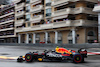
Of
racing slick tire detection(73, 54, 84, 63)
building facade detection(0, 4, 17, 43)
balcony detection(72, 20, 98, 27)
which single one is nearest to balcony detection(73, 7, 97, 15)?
balcony detection(72, 20, 98, 27)

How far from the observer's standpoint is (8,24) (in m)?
69.8

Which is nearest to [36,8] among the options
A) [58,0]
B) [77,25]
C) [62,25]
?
[58,0]

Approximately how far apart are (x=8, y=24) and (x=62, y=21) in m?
37.3

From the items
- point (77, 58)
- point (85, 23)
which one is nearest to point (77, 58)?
point (77, 58)

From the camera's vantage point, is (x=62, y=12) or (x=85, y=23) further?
(x=62, y=12)

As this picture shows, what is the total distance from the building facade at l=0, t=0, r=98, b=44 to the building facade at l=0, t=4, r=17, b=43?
1217 centimetres

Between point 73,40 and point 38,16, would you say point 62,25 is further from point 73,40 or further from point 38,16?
point 38,16

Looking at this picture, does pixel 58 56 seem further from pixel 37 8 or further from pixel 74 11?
pixel 37 8

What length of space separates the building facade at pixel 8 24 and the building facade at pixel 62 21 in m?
12.2

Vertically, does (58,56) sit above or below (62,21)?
below

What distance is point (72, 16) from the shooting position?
3944cm

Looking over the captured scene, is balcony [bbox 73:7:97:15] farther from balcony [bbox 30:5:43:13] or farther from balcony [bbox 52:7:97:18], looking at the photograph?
balcony [bbox 30:5:43:13]

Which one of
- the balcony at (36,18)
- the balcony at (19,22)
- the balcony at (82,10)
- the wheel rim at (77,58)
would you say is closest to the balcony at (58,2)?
the balcony at (82,10)

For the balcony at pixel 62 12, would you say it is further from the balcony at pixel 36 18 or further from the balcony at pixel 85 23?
the balcony at pixel 36 18
